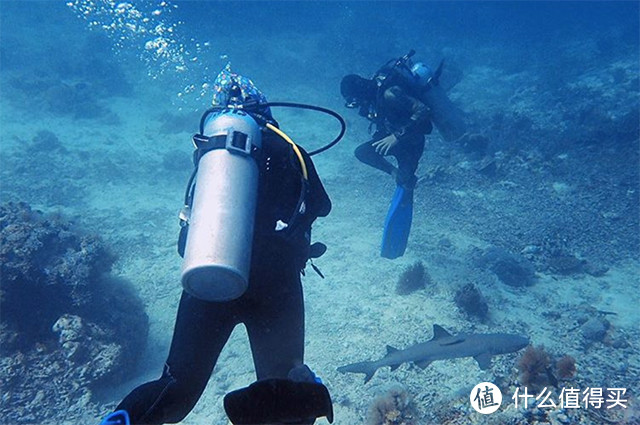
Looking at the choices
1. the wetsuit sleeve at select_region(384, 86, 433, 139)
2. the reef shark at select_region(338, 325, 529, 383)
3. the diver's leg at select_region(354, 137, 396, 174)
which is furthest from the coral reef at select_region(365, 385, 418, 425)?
Answer: the diver's leg at select_region(354, 137, 396, 174)

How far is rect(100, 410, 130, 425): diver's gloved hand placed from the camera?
2197 mm

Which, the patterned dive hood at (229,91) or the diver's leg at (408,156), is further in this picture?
the diver's leg at (408,156)

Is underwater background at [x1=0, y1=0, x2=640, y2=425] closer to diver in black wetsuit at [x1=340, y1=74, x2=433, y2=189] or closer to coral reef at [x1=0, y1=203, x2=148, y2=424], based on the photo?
coral reef at [x1=0, y1=203, x2=148, y2=424]

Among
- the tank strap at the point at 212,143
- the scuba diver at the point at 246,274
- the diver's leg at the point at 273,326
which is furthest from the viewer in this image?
the tank strap at the point at 212,143

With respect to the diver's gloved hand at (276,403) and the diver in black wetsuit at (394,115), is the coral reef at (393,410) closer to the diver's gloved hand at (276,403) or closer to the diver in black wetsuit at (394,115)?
the diver's gloved hand at (276,403)

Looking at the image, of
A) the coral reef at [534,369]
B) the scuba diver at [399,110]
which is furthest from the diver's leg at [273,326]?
the scuba diver at [399,110]

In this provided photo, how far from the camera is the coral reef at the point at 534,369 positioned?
16.4ft

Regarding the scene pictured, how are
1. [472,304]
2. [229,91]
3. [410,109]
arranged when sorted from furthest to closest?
[410,109], [472,304], [229,91]

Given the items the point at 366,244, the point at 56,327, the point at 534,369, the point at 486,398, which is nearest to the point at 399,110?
the point at 366,244

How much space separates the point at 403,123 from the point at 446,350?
4.48m

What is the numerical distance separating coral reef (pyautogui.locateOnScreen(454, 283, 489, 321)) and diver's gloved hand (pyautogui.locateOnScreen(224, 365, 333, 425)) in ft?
18.7

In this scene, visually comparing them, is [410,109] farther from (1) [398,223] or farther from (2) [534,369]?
(2) [534,369]

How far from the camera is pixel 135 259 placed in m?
10.2

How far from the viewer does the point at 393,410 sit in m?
5.03
